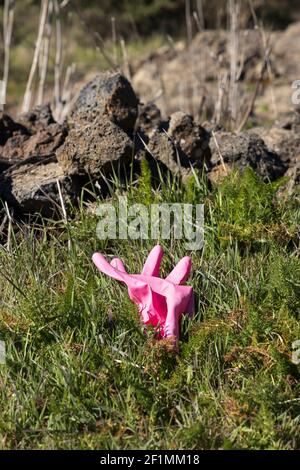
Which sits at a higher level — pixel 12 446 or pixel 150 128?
pixel 150 128

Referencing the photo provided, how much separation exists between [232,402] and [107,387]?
17.8 inches

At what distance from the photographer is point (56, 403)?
3082 mm

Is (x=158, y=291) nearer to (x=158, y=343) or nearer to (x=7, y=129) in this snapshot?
(x=158, y=343)

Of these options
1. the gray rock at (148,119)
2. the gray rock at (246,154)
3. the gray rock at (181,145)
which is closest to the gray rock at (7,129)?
the gray rock at (148,119)

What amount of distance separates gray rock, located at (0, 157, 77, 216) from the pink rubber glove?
0.76m

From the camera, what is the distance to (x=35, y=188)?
14.0ft

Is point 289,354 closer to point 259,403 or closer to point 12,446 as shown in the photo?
point 259,403

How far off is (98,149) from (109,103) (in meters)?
0.38

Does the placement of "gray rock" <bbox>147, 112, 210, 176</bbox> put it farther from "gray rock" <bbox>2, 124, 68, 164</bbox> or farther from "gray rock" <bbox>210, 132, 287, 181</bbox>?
"gray rock" <bbox>2, 124, 68, 164</bbox>

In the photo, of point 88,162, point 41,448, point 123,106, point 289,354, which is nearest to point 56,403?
point 41,448

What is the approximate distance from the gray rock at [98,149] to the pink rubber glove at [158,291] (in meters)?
0.82

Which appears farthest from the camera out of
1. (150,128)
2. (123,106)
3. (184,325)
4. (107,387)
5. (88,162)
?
(150,128)

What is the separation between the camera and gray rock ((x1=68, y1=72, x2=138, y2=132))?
14.9 ft
